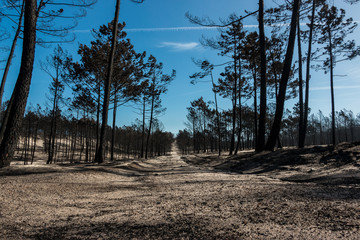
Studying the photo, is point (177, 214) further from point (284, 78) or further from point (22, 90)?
point (284, 78)

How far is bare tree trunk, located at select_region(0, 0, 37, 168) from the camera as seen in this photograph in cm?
631

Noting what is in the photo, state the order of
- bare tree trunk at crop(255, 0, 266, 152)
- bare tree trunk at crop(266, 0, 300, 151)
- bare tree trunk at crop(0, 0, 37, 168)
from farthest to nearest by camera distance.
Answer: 1. bare tree trunk at crop(255, 0, 266, 152)
2. bare tree trunk at crop(266, 0, 300, 151)
3. bare tree trunk at crop(0, 0, 37, 168)

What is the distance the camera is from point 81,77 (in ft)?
54.0

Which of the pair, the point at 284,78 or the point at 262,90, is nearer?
the point at 284,78

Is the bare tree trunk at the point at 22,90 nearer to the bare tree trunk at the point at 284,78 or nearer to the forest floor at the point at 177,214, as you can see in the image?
the forest floor at the point at 177,214

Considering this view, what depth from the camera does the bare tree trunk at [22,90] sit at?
6.31 metres

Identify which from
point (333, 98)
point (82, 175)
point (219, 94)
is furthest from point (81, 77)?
A: point (333, 98)

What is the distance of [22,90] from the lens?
665 cm

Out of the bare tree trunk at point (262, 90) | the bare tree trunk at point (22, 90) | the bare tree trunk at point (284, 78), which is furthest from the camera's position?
the bare tree trunk at point (262, 90)

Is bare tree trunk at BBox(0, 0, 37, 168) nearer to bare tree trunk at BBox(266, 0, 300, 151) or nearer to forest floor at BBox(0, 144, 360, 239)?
forest floor at BBox(0, 144, 360, 239)

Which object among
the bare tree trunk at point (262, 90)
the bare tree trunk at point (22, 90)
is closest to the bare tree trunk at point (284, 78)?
the bare tree trunk at point (262, 90)

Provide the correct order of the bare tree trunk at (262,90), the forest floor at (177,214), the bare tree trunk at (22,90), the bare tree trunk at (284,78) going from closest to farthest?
1. the forest floor at (177,214)
2. the bare tree trunk at (22,90)
3. the bare tree trunk at (284,78)
4. the bare tree trunk at (262,90)

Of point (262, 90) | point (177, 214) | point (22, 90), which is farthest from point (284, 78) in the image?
point (22, 90)

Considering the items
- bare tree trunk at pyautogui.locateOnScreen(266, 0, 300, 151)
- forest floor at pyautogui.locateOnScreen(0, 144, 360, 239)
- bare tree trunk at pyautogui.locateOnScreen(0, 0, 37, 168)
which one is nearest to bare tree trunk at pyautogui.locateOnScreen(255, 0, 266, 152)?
bare tree trunk at pyautogui.locateOnScreen(266, 0, 300, 151)
